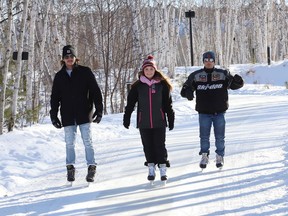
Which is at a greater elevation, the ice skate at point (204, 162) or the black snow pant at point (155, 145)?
the black snow pant at point (155, 145)

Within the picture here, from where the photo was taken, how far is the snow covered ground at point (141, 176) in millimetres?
5105

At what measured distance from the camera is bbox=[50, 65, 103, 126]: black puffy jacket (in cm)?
605

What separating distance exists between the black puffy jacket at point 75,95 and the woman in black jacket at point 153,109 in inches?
19.7

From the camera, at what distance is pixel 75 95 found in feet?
19.8

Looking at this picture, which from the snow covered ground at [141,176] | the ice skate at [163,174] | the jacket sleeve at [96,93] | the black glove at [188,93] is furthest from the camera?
the black glove at [188,93]

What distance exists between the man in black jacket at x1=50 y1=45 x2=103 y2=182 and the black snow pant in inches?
25.9

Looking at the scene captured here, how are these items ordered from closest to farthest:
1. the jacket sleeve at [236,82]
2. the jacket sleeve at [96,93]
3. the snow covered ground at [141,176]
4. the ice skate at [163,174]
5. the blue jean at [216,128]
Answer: the snow covered ground at [141,176] → the ice skate at [163,174] → the jacket sleeve at [96,93] → the jacket sleeve at [236,82] → the blue jean at [216,128]

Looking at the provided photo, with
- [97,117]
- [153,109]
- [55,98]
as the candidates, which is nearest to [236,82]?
[153,109]

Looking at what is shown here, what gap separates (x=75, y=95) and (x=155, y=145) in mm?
1197

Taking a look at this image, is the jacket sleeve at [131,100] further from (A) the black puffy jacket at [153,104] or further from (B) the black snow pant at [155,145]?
(B) the black snow pant at [155,145]

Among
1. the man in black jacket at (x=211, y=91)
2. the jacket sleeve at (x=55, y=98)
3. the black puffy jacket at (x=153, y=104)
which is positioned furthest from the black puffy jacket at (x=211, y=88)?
the jacket sleeve at (x=55, y=98)

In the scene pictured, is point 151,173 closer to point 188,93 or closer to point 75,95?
point 188,93

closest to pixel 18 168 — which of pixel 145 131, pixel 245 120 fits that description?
pixel 145 131

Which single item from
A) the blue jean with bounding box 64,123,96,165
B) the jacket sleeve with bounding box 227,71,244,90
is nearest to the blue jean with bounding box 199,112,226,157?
the jacket sleeve with bounding box 227,71,244,90
